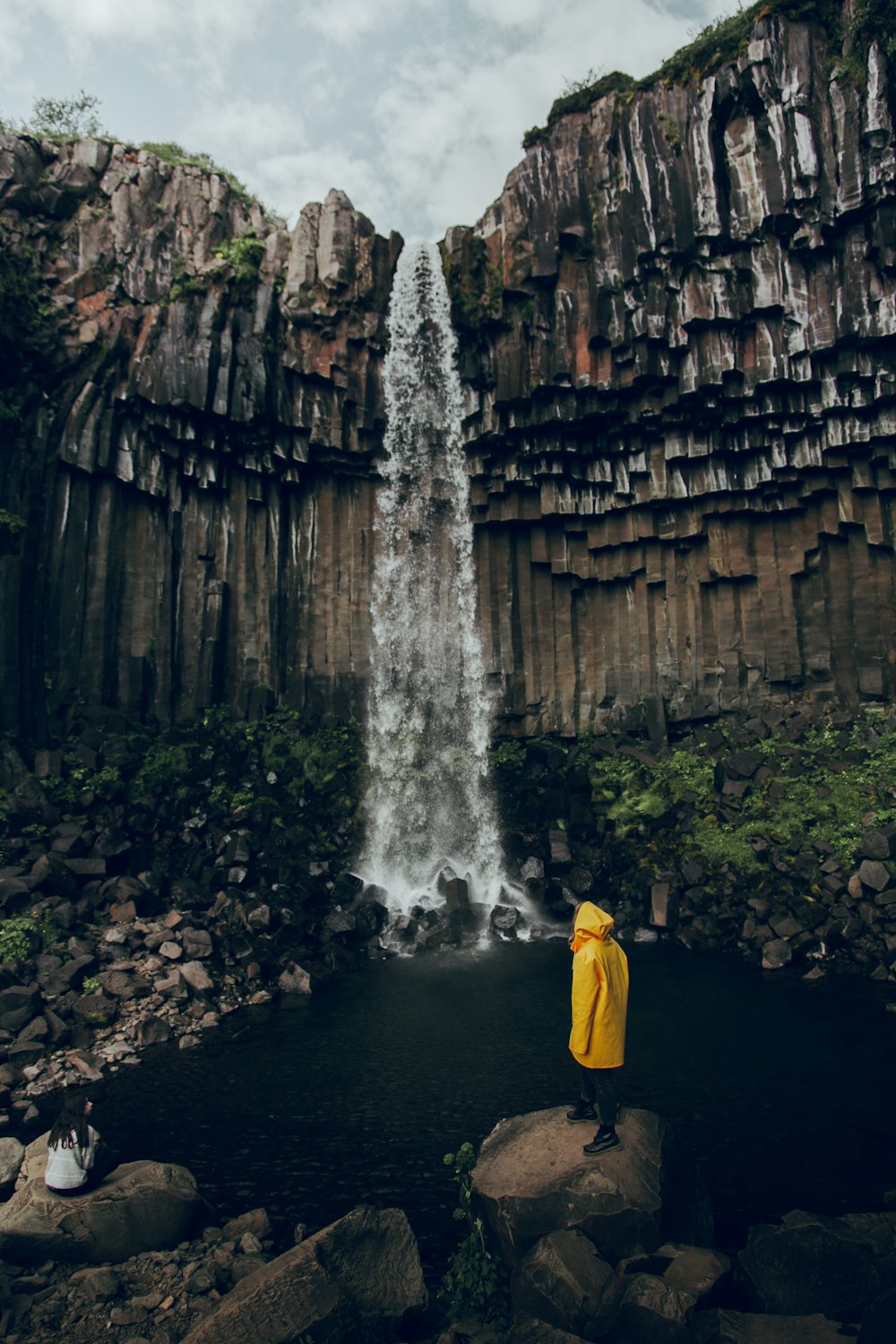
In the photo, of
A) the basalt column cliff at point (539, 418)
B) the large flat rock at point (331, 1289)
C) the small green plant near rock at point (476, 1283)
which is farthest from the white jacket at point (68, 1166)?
the basalt column cliff at point (539, 418)

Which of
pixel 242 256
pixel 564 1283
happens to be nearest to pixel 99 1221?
Result: pixel 564 1283

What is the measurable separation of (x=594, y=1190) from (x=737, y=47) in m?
24.5

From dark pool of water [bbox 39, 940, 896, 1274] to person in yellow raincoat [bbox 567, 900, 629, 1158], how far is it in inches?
56.1

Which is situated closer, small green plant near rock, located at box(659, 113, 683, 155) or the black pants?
the black pants

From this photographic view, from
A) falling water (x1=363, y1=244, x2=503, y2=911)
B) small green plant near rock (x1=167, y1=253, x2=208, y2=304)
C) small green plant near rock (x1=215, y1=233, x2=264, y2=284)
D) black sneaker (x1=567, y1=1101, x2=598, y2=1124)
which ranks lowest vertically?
black sneaker (x1=567, y1=1101, x2=598, y2=1124)

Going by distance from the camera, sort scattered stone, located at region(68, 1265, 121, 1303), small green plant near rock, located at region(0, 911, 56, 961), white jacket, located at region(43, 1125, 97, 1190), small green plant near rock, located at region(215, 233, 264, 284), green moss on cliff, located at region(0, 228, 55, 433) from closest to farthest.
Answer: scattered stone, located at region(68, 1265, 121, 1303) < white jacket, located at region(43, 1125, 97, 1190) < small green plant near rock, located at region(0, 911, 56, 961) < green moss on cliff, located at region(0, 228, 55, 433) < small green plant near rock, located at region(215, 233, 264, 284)

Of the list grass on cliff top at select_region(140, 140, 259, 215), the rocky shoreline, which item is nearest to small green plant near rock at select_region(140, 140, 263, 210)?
grass on cliff top at select_region(140, 140, 259, 215)

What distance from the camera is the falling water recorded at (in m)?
23.0

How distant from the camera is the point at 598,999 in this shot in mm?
6852

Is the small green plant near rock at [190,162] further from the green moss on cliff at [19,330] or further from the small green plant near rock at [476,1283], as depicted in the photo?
the small green plant near rock at [476,1283]

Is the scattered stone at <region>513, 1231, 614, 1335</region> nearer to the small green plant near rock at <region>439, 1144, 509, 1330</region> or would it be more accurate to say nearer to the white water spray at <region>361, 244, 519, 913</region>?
the small green plant near rock at <region>439, 1144, 509, 1330</region>

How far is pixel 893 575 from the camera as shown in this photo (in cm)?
2023

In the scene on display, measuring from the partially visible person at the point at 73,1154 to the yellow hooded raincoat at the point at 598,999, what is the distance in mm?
4082

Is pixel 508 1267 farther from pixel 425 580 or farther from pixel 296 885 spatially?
pixel 425 580
